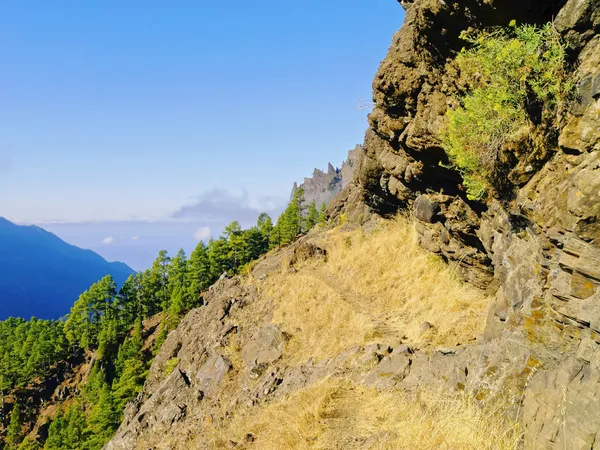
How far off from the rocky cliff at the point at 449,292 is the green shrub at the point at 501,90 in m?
0.27

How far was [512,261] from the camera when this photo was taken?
7414 mm

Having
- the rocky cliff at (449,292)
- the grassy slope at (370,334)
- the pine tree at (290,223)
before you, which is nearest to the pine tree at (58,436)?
the rocky cliff at (449,292)

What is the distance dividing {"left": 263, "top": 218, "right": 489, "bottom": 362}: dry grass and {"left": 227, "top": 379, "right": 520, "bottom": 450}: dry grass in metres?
2.87

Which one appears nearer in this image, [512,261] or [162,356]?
[512,261]

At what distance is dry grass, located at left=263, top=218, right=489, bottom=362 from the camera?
1030 cm

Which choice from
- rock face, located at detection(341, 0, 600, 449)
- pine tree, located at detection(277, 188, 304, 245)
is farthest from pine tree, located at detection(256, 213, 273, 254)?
rock face, located at detection(341, 0, 600, 449)

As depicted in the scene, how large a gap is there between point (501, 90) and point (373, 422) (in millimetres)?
6387

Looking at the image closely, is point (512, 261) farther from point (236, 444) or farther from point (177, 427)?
point (177, 427)

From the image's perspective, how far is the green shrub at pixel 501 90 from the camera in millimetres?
5918

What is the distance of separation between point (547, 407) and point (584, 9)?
5.71 metres

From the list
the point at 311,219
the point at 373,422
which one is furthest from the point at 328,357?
the point at 311,219

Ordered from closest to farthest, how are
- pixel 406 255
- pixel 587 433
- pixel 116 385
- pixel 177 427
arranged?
pixel 587 433
pixel 177 427
pixel 406 255
pixel 116 385

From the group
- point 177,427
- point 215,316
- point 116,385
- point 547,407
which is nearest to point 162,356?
point 215,316

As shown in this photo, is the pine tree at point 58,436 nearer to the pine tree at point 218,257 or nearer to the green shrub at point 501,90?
the pine tree at point 218,257
